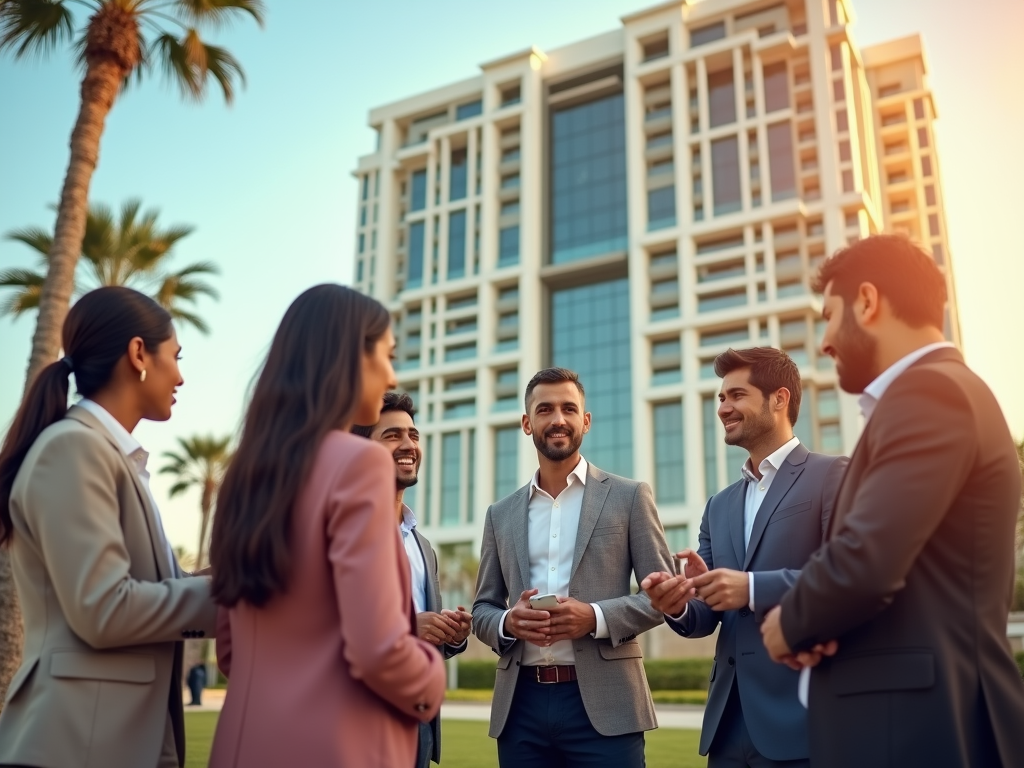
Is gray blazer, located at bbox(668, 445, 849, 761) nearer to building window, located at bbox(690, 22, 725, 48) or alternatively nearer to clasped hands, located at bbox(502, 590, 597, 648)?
clasped hands, located at bbox(502, 590, 597, 648)

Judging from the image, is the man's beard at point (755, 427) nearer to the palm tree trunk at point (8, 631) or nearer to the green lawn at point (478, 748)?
the green lawn at point (478, 748)

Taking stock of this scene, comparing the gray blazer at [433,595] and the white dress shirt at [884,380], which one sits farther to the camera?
the gray blazer at [433,595]

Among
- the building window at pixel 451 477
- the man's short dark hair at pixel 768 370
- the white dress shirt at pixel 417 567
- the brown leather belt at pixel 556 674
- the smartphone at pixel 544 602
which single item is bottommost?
the brown leather belt at pixel 556 674

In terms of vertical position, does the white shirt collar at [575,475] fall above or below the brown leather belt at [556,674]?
above

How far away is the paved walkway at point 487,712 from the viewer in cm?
2094

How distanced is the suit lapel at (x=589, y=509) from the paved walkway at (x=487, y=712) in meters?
10.7

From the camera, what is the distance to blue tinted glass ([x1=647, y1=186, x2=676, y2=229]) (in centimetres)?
6075

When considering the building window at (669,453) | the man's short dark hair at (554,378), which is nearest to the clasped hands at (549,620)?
the man's short dark hair at (554,378)

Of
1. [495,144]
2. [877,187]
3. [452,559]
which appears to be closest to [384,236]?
[495,144]

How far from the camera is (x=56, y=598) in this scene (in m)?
2.74

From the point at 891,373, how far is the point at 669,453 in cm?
5561

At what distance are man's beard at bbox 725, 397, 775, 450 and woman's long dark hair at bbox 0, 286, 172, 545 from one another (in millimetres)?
2978

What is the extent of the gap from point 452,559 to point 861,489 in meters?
61.3

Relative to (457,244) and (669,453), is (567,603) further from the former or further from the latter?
(457,244)
